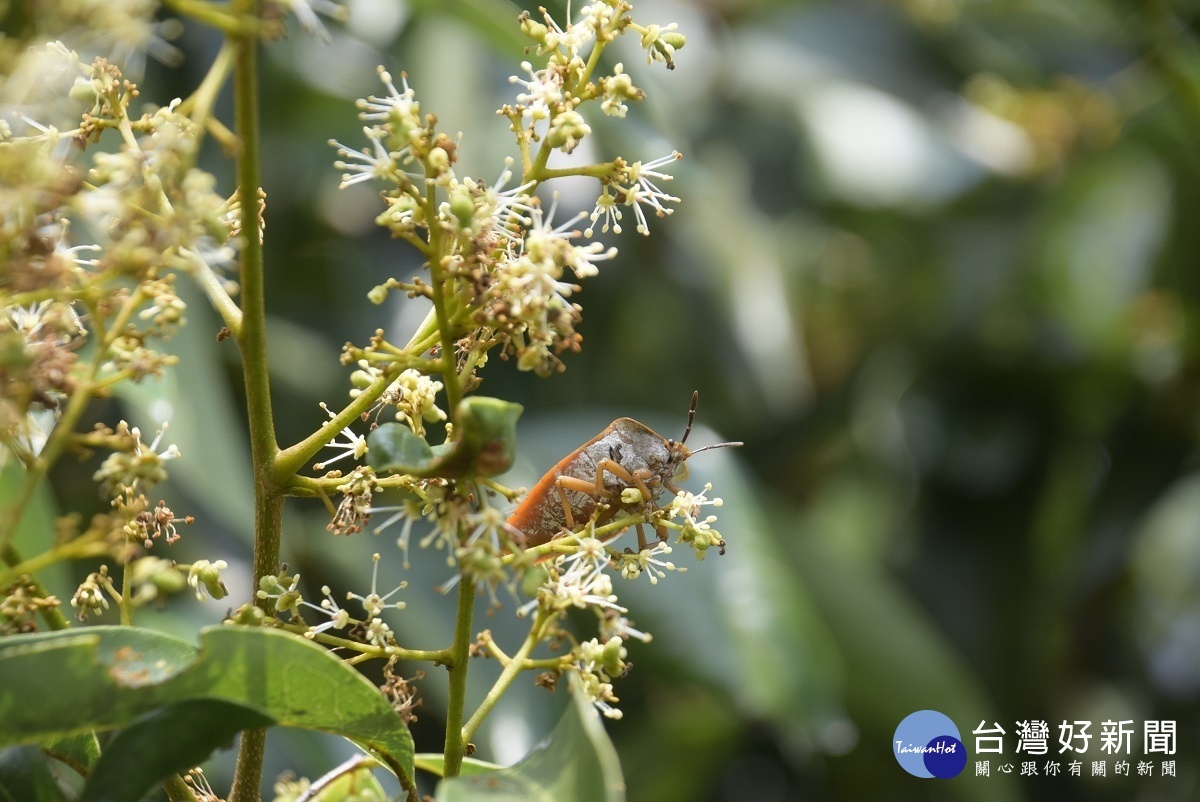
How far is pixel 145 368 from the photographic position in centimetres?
91

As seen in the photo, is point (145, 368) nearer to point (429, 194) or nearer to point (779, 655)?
point (429, 194)

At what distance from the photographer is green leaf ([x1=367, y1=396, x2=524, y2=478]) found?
2.95 feet

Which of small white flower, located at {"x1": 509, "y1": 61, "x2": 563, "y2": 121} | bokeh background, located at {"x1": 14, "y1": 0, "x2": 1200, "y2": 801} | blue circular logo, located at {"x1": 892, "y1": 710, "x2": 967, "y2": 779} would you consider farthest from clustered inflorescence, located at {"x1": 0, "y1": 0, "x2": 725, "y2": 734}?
bokeh background, located at {"x1": 14, "y1": 0, "x2": 1200, "y2": 801}

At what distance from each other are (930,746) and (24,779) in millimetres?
1958

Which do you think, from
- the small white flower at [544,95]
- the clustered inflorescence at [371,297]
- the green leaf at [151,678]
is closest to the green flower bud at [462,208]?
the clustered inflorescence at [371,297]

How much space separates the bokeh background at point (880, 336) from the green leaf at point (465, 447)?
1715mm

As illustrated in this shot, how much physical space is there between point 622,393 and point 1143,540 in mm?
1688

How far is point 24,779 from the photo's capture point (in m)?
1.04

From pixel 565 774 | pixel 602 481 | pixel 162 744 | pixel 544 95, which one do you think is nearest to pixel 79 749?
pixel 162 744

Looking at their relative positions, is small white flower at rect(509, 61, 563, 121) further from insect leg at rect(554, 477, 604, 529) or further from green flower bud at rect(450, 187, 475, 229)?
insect leg at rect(554, 477, 604, 529)

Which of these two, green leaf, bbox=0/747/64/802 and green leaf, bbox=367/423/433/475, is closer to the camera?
green leaf, bbox=367/423/433/475

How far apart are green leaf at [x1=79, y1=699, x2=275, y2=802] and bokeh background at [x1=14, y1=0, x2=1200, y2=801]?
5.44 ft

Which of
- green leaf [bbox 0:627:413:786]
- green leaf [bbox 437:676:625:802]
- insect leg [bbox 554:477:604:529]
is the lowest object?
green leaf [bbox 437:676:625:802]

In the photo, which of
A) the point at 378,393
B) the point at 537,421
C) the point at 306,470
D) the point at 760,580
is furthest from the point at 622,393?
the point at 378,393
